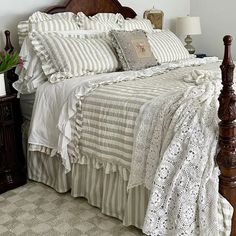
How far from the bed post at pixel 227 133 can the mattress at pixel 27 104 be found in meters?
1.64

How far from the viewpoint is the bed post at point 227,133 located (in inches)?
59.1

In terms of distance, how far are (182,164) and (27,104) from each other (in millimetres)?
1597

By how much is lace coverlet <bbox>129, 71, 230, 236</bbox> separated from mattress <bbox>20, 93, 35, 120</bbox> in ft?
4.03

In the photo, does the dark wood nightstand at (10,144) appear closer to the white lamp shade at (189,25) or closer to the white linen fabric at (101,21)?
the white linen fabric at (101,21)

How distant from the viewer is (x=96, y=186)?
7.61ft

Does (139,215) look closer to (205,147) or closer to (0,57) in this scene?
(205,147)

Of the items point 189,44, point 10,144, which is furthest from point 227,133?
point 189,44

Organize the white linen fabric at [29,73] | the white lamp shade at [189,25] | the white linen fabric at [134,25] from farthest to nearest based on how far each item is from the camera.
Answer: the white lamp shade at [189,25] → the white linen fabric at [134,25] → the white linen fabric at [29,73]

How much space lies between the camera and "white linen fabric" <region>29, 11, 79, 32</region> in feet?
9.14

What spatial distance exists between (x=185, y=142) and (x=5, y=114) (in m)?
1.42

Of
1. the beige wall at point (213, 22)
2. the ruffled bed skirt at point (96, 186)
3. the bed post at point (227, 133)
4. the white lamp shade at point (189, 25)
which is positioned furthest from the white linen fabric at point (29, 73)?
the beige wall at point (213, 22)

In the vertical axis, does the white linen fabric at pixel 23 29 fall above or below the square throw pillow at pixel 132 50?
above

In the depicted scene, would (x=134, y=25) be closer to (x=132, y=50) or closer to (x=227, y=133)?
(x=132, y=50)

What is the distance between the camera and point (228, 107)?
1.52 m
